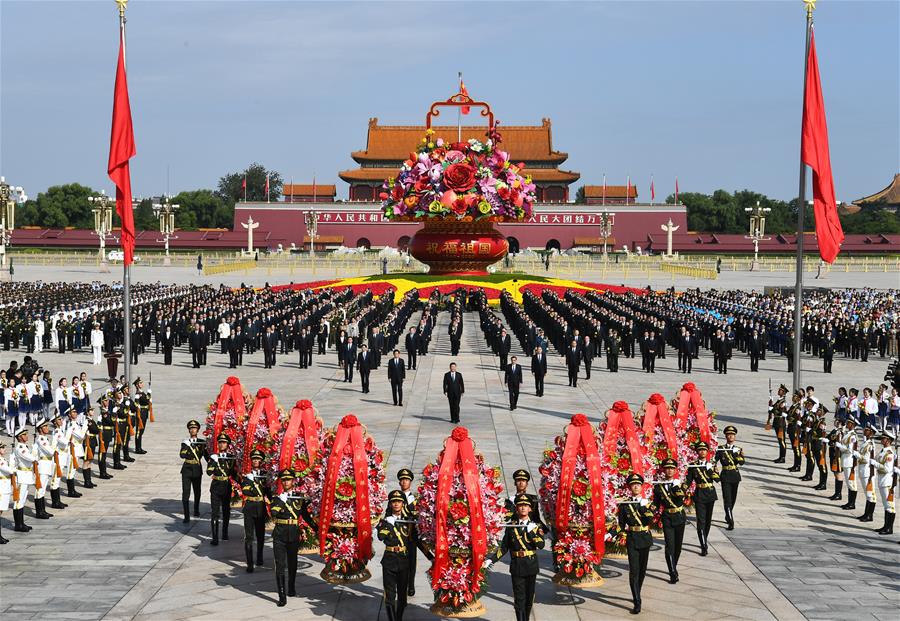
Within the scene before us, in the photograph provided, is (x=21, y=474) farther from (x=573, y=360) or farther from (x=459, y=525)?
(x=573, y=360)

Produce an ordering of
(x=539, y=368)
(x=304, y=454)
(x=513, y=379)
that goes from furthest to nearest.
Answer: (x=539, y=368), (x=513, y=379), (x=304, y=454)

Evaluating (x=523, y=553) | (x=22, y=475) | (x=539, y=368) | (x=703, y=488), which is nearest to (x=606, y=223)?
(x=539, y=368)

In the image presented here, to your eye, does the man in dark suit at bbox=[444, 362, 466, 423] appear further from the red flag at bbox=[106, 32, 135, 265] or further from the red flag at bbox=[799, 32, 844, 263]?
the red flag at bbox=[799, 32, 844, 263]

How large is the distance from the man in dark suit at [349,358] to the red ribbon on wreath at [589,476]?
50.6ft

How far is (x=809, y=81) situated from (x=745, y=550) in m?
10.4

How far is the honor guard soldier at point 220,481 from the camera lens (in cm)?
1206

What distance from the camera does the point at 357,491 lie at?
33.6 feet

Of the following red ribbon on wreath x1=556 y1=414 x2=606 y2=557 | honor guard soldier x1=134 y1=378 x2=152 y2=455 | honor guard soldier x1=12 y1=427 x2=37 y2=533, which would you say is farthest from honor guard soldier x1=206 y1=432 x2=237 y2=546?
honor guard soldier x1=134 y1=378 x2=152 y2=455

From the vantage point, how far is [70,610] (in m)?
9.93

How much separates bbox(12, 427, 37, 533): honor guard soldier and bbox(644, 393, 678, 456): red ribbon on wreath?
25.3 feet

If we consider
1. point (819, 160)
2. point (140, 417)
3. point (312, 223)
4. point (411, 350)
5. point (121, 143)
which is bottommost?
point (140, 417)

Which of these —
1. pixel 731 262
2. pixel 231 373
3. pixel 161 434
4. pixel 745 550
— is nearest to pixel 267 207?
pixel 731 262

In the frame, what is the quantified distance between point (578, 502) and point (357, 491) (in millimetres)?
2216

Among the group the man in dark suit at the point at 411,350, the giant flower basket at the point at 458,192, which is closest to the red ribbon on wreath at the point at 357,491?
the man in dark suit at the point at 411,350
